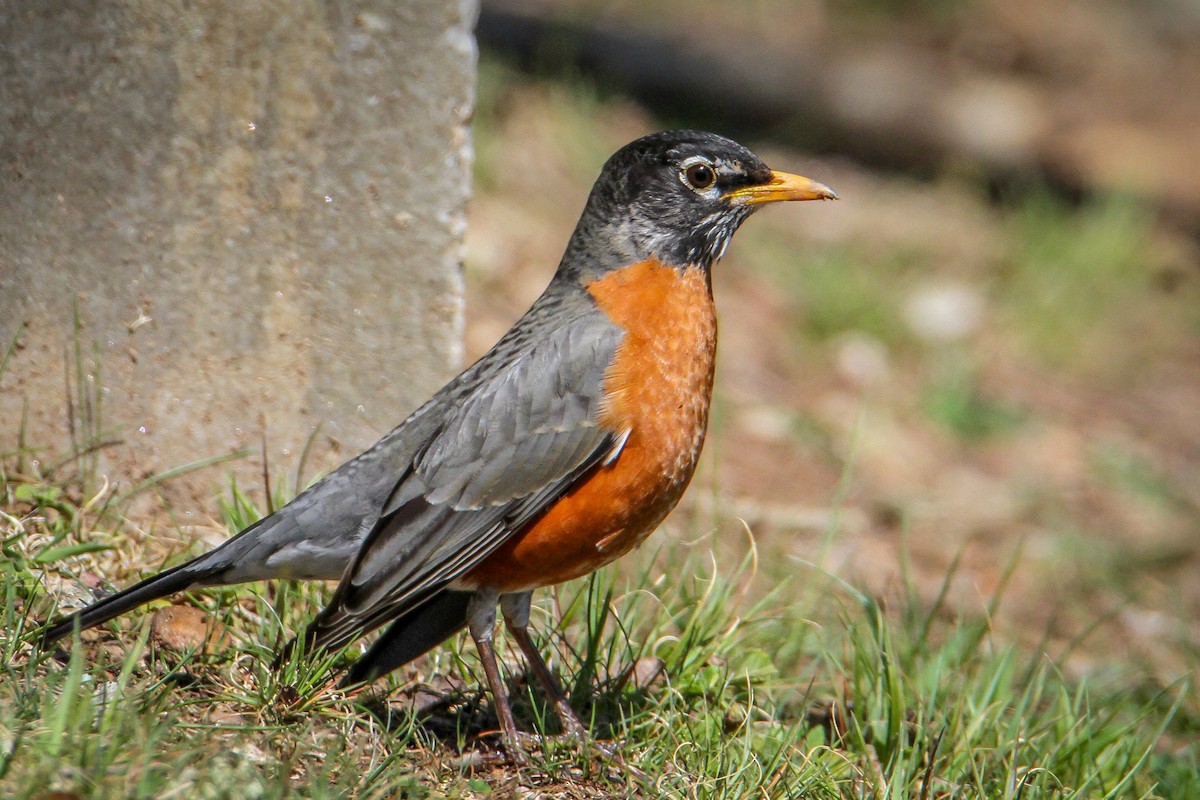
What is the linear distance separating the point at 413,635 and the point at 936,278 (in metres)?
5.63

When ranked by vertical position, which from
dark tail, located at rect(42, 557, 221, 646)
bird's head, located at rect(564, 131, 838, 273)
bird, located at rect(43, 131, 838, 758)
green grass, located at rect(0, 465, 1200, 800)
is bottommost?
green grass, located at rect(0, 465, 1200, 800)

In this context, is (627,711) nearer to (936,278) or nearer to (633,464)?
(633,464)

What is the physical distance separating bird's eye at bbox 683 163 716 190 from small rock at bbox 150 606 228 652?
1.97 metres

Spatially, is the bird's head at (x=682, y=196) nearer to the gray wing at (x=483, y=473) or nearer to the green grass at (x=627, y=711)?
the gray wing at (x=483, y=473)

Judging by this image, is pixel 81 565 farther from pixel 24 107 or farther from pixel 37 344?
pixel 24 107

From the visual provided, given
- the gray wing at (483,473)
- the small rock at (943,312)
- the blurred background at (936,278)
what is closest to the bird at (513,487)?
the gray wing at (483,473)

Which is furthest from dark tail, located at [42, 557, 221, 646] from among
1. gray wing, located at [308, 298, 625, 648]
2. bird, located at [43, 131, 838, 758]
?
gray wing, located at [308, 298, 625, 648]

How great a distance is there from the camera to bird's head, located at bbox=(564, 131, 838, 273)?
4086 mm

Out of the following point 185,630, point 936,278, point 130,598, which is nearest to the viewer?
point 130,598

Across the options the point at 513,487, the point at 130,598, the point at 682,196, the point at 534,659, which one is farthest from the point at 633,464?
the point at 130,598

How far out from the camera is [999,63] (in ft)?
36.0

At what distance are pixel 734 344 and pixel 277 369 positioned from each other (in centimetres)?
355

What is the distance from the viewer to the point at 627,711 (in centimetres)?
392

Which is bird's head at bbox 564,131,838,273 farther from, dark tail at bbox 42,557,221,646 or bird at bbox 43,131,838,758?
dark tail at bbox 42,557,221,646
